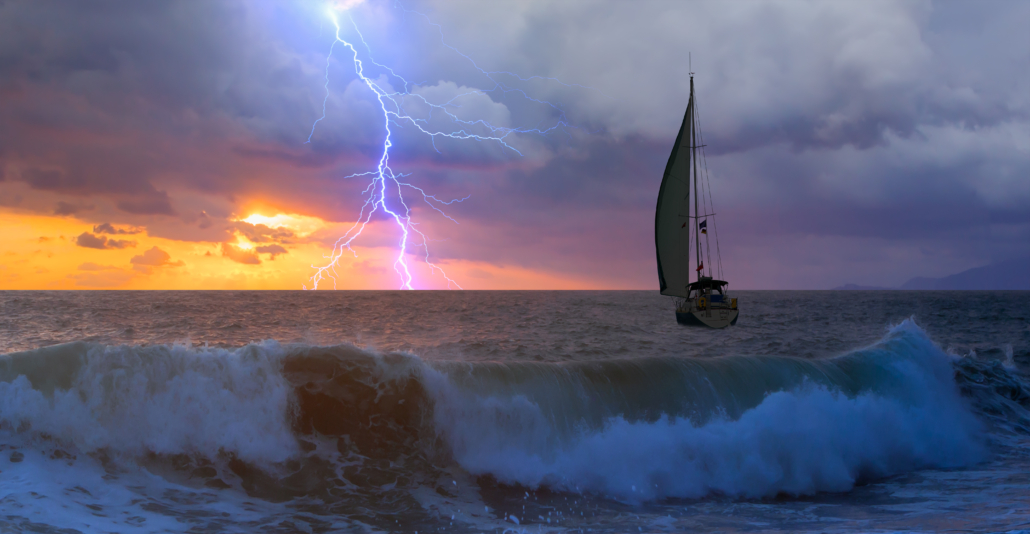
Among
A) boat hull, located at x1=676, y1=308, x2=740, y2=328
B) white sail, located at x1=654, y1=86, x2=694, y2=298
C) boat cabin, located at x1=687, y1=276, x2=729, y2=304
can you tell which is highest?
white sail, located at x1=654, y1=86, x2=694, y2=298

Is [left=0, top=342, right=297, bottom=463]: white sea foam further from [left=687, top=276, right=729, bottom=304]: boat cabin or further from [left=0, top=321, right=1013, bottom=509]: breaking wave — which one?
[left=687, top=276, right=729, bottom=304]: boat cabin

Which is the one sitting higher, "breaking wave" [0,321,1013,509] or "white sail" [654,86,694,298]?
"white sail" [654,86,694,298]

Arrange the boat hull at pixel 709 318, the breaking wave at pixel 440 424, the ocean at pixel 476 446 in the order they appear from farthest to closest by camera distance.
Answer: the boat hull at pixel 709 318 → the breaking wave at pixel 440 424 → the ocean at pixel 476 446

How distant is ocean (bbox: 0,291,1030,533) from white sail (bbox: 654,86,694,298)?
25.0 meters

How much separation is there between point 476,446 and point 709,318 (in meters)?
31.2

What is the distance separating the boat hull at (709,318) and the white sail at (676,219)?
1760 mm

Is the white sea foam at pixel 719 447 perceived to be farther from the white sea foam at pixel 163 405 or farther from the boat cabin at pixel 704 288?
the boat cabin at pixel 704 288

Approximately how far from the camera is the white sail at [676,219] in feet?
124

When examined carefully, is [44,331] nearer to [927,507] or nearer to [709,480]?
[709,480]

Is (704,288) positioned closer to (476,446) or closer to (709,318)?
(709,318)

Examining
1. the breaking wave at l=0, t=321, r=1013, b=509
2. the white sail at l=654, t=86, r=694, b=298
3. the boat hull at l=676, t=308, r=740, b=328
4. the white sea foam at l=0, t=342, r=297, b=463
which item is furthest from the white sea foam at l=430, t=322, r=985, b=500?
the white sail at l=654, t=86, r=694, b=298

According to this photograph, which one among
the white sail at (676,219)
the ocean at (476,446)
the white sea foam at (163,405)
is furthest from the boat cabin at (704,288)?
the white sea foam at (163,405)

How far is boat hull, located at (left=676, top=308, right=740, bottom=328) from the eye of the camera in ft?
123

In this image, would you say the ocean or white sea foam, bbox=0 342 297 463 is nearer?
the ocean
